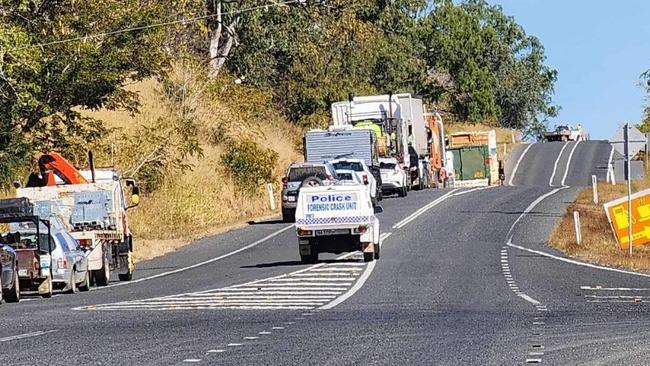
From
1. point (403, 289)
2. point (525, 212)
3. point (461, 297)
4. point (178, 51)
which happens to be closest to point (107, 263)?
point (403, 289)

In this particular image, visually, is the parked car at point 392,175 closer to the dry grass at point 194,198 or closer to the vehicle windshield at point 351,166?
the dry grass at point 194,198

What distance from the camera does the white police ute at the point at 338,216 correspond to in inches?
1252

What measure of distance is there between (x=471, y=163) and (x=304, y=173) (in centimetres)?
3675

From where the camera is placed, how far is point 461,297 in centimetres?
2272

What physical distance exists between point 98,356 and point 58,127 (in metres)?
30.8

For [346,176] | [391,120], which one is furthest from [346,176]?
[391,120]

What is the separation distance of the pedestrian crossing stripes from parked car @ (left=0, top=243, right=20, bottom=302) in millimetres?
2249

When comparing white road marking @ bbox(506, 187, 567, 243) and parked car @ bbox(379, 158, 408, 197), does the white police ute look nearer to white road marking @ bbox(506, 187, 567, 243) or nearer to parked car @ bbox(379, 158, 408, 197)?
white road marking @ bbox(506, 187, 567, 243)

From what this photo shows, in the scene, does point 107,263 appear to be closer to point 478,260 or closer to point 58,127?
point 478,260

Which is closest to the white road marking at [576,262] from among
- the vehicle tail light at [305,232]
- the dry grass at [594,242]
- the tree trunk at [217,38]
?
the dry grass at [594,242]

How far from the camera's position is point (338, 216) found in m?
31.9

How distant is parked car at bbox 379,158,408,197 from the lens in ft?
181

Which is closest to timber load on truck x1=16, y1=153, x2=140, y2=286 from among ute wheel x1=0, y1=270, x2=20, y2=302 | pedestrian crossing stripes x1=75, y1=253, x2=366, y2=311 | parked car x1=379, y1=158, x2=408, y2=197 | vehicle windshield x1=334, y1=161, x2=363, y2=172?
pedestrian crossing stripes x1=75, y1=253, x2=366, y2=311

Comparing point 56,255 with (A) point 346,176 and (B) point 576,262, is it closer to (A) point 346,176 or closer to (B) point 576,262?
(B) point 576,262
